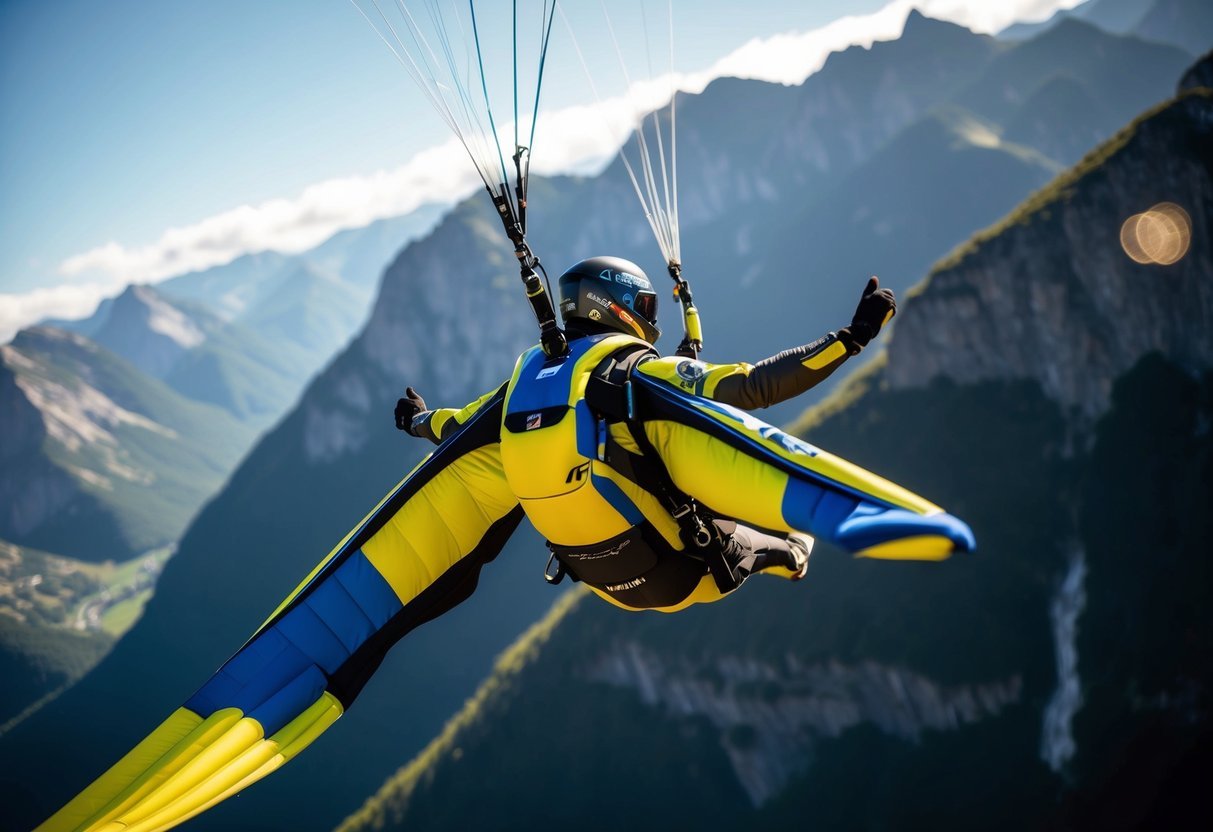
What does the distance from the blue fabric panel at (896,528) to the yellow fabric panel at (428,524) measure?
3.29 m

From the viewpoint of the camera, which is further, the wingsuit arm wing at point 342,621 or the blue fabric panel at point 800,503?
the wingsuit arm wing at point 342,621

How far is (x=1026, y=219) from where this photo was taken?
103 meters

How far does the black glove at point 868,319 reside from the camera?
5027 millimetres

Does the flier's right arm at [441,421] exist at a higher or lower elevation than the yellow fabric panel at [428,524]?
higher

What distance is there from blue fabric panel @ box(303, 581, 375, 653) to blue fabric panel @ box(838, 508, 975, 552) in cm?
414

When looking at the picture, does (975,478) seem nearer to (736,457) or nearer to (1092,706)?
(1092,706)

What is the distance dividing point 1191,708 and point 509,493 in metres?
90.6

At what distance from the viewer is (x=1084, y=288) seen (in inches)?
3812

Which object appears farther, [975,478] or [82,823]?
[975,478]

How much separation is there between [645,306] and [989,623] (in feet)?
335

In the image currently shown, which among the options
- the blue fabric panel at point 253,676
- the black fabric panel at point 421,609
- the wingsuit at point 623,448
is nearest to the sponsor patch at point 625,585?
the wingsuit at point 623,448

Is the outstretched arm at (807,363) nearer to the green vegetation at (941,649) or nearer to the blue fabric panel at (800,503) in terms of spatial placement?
the blue fabric panel at (800,503)

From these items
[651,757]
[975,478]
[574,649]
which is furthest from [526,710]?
[975,478]

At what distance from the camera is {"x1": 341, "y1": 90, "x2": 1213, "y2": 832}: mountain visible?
83188mm
